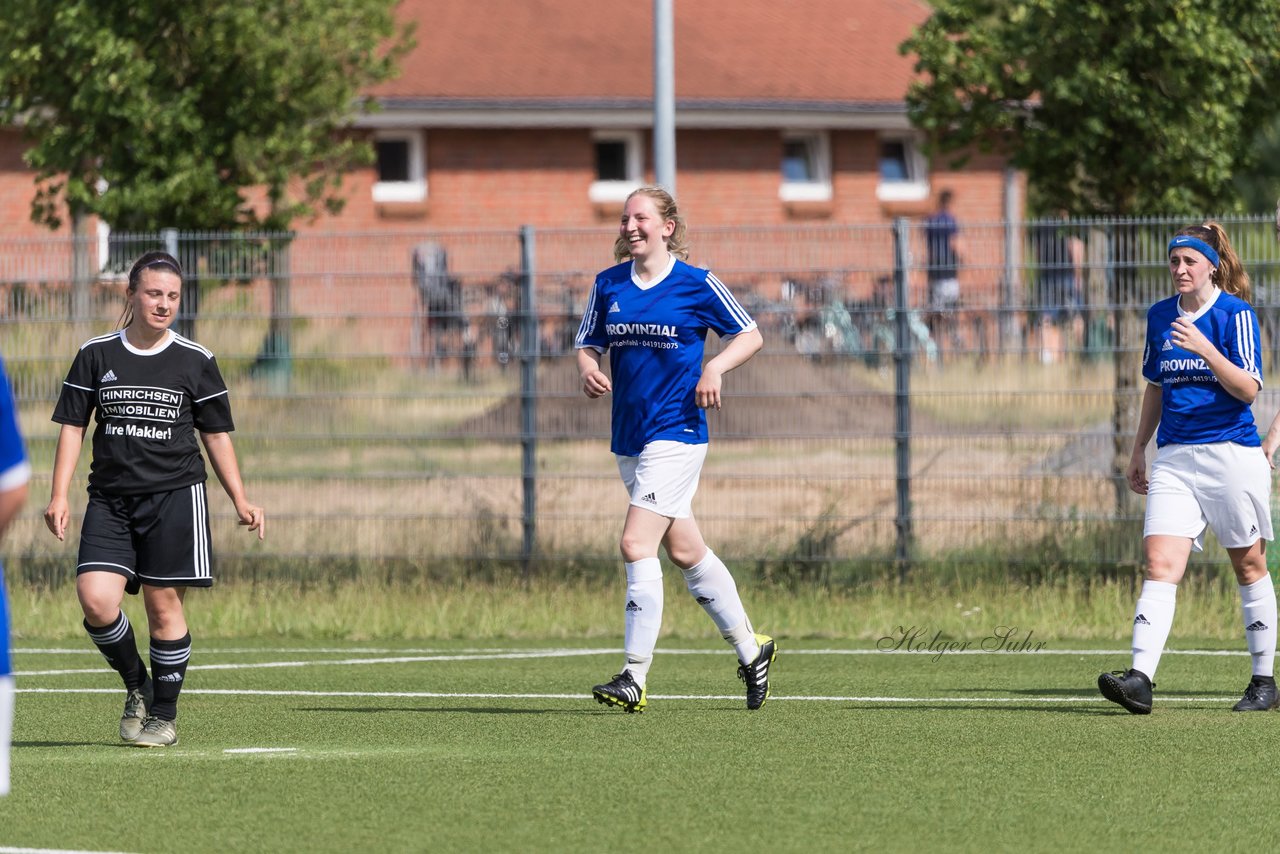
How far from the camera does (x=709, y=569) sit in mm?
9164

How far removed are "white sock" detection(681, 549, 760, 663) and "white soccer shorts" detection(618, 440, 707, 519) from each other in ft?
1.07

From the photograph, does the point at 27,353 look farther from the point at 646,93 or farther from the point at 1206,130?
the point at 646,93

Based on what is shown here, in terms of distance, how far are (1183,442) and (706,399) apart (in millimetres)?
1927

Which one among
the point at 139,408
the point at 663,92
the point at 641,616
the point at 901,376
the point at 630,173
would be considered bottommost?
the point at 641,616

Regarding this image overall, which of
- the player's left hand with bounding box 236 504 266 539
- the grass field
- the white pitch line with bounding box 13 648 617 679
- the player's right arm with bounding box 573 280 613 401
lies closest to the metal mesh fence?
the white pitch line with bounding box 13 648 617 679

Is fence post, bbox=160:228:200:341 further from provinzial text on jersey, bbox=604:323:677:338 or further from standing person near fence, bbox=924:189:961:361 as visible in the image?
provinzial text on jersey, bbox=604:323:677:338

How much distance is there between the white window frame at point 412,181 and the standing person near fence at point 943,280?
23092 millimetres

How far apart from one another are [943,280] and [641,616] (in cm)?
546

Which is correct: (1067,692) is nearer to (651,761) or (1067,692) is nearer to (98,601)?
(651,761)

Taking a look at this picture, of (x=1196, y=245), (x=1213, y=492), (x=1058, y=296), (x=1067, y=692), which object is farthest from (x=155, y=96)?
(x=1213, y=492)

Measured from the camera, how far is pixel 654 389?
29.3ft

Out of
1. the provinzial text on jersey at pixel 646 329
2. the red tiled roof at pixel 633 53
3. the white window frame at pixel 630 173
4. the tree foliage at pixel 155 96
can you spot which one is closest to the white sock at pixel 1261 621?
the provinzial text on jersey at pixel 646 329

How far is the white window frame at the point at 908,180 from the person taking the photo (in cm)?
3844

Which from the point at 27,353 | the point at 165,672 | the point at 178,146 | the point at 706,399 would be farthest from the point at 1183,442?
the point at 178,146
